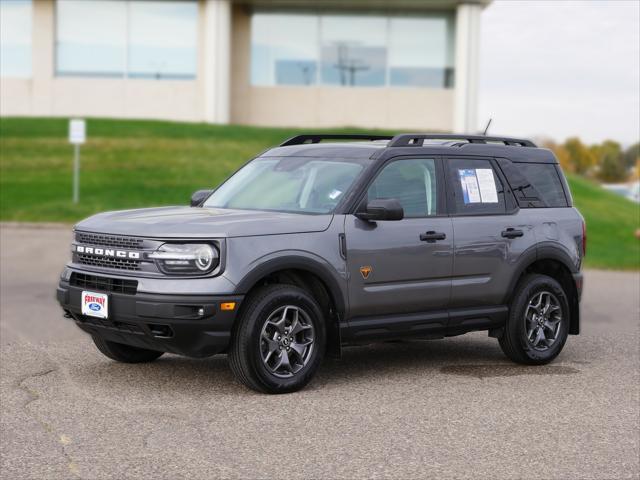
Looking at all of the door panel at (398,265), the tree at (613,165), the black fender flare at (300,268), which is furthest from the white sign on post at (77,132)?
the tree at (613,165)

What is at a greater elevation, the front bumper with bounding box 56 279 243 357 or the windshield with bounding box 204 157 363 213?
the windshield with bounding box 204 157 363 213

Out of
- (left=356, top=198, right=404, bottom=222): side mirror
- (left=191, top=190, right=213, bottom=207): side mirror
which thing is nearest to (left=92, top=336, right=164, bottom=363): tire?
(left=191, top=190, right=213, bottom=207): side mirror

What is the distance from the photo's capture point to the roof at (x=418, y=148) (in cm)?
852

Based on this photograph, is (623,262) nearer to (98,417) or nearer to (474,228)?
(474,228)

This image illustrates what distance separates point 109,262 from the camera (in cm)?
764

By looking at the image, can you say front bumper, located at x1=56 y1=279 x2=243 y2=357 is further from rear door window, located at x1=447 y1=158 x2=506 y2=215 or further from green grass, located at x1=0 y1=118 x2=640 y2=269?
green grass, located at x1=0 y1=118 x2=640 y2=269

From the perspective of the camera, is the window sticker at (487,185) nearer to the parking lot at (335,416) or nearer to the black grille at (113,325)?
the parking lot at (335,416)

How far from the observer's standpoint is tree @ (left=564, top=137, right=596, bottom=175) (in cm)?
9525

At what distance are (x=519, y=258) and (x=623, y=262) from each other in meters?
12.4

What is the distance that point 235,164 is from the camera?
31.6 metres

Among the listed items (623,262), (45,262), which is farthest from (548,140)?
(45,262)

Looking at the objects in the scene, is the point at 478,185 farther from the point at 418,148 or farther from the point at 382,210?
the point at 382,210

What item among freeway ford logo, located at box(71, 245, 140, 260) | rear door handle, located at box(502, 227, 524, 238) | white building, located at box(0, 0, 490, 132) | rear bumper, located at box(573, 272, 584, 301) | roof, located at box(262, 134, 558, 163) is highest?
white building, located at box(0, 0, 490, 132)

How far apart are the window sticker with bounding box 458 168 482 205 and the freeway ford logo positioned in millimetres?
2891
